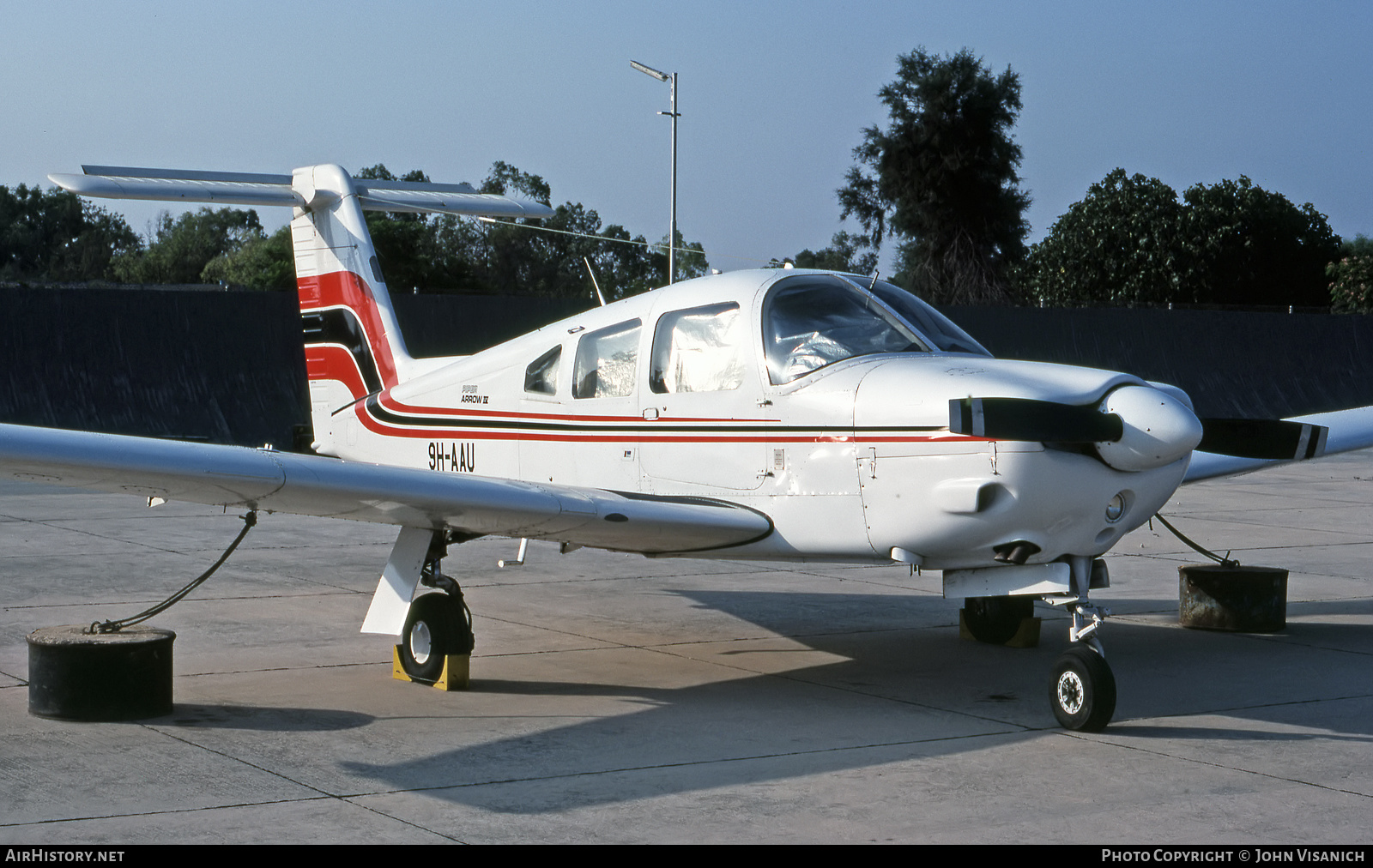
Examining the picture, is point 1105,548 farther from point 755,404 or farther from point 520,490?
point 520,490

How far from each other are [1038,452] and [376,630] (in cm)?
340

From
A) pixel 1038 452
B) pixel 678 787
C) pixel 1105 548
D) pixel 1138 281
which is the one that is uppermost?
pixel 1138 281

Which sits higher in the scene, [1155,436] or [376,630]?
[1155,436]

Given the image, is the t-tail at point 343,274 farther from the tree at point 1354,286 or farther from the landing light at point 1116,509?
the tree at point 1354,286

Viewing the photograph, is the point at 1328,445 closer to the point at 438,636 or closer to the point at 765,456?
the point at 765,456

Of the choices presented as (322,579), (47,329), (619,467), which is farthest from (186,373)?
(619,467)

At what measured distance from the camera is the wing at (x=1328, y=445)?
9.36 meters

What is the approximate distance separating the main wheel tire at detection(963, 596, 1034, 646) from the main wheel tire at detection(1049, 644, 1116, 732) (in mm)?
2066

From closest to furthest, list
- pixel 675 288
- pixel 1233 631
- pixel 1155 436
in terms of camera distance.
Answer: pixel 1155 436 < pixel 675 288 < pixel 1233 631

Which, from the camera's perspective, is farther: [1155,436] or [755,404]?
[755,404]

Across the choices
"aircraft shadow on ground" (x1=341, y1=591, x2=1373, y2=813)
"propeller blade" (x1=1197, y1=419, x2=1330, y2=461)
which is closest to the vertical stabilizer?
"aircraft shadow on ground" (x1=341, y1=591, x2=1373, y2=813)

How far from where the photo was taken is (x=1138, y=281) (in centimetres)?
6219

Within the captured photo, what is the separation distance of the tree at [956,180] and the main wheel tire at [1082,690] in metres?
58.2

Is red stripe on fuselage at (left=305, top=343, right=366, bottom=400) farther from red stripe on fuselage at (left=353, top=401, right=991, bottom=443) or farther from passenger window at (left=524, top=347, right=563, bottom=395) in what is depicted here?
passenger window at (left=524, top=347, right=563, bottom=395)
